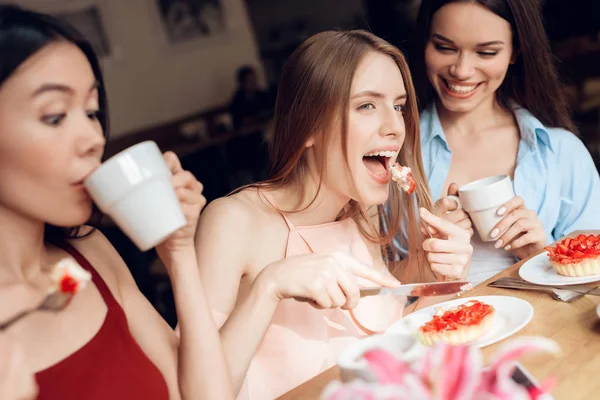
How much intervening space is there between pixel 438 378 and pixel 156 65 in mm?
7469

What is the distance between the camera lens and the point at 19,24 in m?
1.09

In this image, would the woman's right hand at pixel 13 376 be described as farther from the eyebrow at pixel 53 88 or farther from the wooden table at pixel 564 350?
the wooden table at pixel 564 350

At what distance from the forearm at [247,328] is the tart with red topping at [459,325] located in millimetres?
334

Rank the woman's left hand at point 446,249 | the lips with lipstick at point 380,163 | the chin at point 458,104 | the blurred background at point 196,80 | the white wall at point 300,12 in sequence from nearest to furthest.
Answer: the woman's left hand at point 446,249, the lips with lipstick at point 380,163, the chin at point 458,104, the blurred background at point 196,80, the white wall at point 300,12

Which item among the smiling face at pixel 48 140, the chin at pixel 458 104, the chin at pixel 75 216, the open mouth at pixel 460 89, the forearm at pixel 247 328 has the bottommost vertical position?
the forearm at pixel 247 328

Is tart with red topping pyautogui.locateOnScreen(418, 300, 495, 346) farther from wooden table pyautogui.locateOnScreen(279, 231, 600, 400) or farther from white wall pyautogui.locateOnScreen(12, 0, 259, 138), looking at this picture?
white wall pyautogui.locateOnScreen(12, 0, 259, 138)

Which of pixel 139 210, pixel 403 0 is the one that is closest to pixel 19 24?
pixel 139 210

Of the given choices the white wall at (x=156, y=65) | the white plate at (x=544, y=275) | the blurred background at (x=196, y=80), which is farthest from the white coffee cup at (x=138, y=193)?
the white wall at (x=156, y=65)

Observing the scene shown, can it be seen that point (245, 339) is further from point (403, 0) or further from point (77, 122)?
point (403, 0)

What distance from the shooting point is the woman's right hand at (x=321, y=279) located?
1.33 m

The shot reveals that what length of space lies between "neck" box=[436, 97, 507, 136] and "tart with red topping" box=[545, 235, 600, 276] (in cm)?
92

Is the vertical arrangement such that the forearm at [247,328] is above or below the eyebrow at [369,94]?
below

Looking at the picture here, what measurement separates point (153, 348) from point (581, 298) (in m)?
0.96

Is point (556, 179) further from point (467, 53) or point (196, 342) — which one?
point (196, 342)
